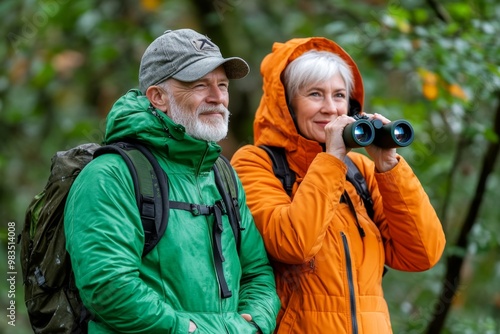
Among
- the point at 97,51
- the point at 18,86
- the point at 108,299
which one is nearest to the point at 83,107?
the point at 18,86

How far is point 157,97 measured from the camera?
321 centimetres

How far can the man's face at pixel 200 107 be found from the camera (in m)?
3.15

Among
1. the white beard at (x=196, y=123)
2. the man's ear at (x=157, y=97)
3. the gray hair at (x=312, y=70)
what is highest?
the gray hair at (x=312, y=70)

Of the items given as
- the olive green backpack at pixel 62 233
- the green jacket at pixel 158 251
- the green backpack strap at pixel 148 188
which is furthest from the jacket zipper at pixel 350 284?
the green backpack strap at pixel 148 188

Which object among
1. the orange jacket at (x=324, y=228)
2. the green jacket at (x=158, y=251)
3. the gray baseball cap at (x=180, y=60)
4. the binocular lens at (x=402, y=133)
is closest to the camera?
the green jacket at (x=158, y=251)

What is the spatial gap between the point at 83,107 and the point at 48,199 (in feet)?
21.3

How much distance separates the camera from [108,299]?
2.72 m

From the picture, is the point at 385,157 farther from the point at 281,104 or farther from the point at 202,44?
the point at 202,44

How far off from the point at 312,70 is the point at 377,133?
19.2 inches

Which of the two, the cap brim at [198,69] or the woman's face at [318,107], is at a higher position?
the cap brim at [198,69]

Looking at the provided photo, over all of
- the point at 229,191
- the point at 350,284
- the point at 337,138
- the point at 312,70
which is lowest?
the point at 350,284

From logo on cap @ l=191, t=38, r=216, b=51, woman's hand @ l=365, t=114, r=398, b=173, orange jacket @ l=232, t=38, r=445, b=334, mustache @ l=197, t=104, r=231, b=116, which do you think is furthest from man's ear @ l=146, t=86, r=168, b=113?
woman's hand @ l=365, t=114, r=398, b=173

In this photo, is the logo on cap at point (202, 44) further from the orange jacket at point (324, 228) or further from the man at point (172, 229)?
the orange jacket at point (324, 228)

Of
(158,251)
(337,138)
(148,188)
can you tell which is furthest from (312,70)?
(158,251)
